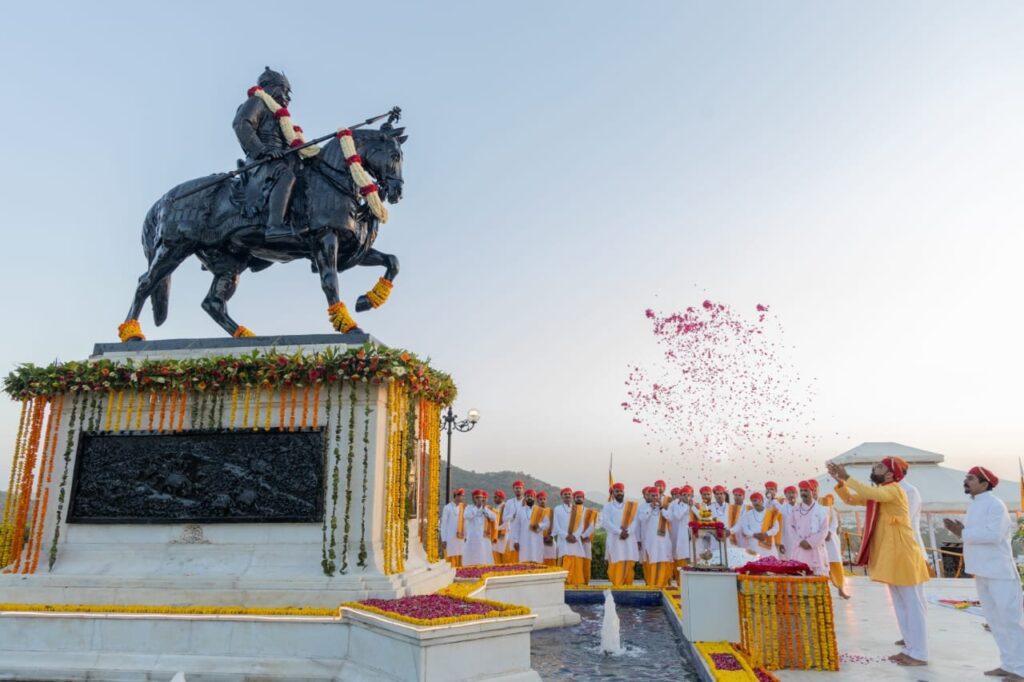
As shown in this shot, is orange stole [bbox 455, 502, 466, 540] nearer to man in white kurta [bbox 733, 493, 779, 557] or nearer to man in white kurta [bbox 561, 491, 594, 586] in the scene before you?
man in white kurta [bbox 561, 491, 594, 586]

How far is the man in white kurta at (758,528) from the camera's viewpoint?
42.8 ft

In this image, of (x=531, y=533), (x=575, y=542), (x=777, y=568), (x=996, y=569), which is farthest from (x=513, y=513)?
(x=996, y=569)

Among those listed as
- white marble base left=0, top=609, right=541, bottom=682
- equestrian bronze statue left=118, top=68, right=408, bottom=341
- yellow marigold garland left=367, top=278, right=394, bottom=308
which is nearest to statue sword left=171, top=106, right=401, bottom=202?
equestrian bronze statue left=118, top=68, right=408, bottom=341

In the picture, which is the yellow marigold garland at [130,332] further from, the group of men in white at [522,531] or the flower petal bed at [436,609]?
the group of men in white at [522,531]

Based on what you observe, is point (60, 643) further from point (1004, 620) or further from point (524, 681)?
point (1004, 620)

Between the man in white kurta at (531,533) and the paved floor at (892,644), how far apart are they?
19.8ft

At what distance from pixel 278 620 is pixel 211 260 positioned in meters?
5.62

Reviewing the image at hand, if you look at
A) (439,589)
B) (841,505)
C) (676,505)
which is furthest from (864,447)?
(439,589)

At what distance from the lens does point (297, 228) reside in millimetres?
9109

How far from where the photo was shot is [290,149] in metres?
9.18

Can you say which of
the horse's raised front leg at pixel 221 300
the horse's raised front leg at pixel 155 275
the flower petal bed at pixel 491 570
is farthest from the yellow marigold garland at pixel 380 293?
the flower petal bed at pixel 491 570

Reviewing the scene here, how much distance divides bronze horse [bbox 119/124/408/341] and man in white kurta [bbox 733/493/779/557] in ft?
28.8

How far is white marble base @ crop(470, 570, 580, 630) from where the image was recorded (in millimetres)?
9555

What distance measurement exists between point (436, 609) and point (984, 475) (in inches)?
236
